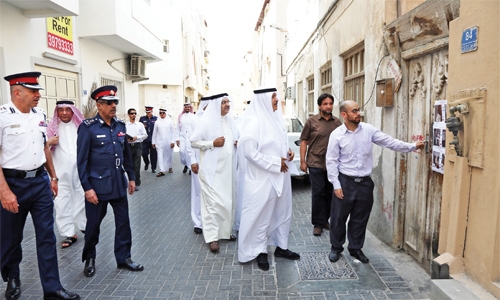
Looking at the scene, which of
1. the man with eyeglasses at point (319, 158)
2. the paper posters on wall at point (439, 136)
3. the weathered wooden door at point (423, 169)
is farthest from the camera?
the man with eyeglasses at point (319, 158)

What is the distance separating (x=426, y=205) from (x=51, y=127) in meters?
4.76

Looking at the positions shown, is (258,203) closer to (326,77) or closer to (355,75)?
(355,75)

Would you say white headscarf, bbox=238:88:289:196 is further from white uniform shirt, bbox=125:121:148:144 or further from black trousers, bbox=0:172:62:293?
white uniform shirt, bbox=125:121:148:144

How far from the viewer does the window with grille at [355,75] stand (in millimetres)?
6500

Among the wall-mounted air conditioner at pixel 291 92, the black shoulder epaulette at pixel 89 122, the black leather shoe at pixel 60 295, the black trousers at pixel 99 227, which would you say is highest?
the wall-mounted air conditioner at pixel 291 92

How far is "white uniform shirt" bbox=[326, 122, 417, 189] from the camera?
169 inches

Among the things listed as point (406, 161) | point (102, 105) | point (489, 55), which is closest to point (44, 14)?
point (102, 105)

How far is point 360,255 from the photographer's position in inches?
176

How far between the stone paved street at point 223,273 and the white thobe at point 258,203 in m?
0.27

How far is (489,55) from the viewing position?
258 centimetres

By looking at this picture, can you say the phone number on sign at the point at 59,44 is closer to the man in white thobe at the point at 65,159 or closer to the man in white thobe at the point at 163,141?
the man in white thobe at the point at 163,141

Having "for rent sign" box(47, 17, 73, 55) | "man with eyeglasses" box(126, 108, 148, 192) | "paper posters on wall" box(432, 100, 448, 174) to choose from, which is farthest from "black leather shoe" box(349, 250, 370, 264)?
"for rent sign" box(47, 17, 73, 55)

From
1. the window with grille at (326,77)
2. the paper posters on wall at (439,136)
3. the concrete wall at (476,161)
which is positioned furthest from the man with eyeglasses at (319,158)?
the window with grille at (326,77)

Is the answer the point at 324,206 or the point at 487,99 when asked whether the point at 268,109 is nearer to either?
the point at 324,206
